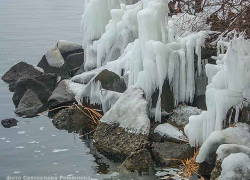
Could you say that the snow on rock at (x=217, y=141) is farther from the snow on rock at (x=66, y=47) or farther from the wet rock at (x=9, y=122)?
the snow on rock at (x=66, y=47)

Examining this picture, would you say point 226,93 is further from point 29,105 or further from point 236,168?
point 29,105

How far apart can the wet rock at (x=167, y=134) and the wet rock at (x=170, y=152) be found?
0.31 metres

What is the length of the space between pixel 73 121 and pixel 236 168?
20.8 ft

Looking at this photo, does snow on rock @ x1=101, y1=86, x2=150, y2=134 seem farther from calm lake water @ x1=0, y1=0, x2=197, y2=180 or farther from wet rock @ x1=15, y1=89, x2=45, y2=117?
wet rock @ x1=15, y1=89, x2=45, y2=117

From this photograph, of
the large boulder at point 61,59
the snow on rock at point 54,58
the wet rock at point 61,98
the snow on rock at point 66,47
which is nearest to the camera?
the wet rock at point 61,98

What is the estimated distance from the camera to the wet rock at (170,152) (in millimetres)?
12578

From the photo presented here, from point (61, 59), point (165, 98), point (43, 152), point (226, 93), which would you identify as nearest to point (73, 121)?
point (43, 152)

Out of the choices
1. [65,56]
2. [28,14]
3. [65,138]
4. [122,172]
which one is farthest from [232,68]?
[28,14]

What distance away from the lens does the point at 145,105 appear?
14.0m

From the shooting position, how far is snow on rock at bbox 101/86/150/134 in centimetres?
1359

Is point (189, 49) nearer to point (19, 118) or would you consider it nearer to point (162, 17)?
point (162, 17)

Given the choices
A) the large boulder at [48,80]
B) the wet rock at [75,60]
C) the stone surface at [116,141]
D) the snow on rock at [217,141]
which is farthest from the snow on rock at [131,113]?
the wet rock at [75,60]

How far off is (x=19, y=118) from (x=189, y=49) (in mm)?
5773

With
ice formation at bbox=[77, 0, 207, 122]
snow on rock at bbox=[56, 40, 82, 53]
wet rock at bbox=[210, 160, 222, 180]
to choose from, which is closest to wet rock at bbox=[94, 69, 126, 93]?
ice formation at bbox=[77, 0, 207, 122]
